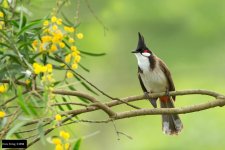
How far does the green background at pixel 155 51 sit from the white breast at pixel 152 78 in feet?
13.5

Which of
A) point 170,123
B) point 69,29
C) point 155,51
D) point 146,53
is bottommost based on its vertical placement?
point 170,123

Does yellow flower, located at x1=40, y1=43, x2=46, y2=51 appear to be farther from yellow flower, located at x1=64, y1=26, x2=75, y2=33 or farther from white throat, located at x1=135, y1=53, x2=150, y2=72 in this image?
white throat, located at x1=135, y1=53, x2=150, y2=72

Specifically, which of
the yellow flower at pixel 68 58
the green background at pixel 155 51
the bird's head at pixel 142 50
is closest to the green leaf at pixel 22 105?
the yellow flower at pixel 68 58

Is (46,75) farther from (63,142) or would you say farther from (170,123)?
(170,123)

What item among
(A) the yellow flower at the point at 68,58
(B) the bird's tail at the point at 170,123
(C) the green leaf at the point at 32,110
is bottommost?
(B) the bird's tail at the point at 170,123

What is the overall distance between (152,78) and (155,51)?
14.5 ft

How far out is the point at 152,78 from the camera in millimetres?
3455

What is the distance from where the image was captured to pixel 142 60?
342 centimetres

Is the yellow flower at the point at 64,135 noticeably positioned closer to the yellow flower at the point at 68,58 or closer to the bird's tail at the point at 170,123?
the yellow flower at the point at 68,58

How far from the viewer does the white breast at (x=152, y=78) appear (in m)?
3.45

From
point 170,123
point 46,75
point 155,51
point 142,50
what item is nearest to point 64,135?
point 46,75

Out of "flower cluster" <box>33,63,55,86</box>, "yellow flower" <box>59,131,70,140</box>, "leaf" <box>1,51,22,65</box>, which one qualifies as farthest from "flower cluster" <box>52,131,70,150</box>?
"leaf" <box>1,51,22,65</box>

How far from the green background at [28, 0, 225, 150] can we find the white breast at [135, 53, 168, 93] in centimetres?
411

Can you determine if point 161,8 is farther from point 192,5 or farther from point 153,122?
point 153,122
